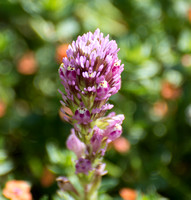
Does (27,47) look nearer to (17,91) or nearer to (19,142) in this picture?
(17,91)

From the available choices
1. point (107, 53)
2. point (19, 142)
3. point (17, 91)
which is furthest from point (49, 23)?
point (107, 53)

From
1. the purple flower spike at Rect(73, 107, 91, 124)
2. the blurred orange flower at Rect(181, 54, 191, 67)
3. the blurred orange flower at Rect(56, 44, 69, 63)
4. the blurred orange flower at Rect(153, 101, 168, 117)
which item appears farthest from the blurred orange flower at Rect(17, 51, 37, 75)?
the purple flower spike at Rect(73, 107, 91, 124)

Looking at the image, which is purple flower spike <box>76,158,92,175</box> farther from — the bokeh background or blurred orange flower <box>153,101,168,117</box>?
blurred orange flower <box>153,101,168,117</box>

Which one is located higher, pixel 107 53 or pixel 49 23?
pixel 49 23

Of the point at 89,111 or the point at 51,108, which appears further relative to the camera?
the point at 51,108

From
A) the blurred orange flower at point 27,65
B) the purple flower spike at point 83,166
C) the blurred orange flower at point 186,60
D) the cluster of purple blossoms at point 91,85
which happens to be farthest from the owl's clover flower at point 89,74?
the blurred orange flower at point 27,65

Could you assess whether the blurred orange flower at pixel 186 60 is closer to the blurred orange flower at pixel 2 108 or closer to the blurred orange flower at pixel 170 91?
the blurred orange flower at pixel 170 91

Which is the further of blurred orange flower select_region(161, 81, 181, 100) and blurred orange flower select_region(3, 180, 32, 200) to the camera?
blurred orange flower select_region(161, 81, 181, 100)
